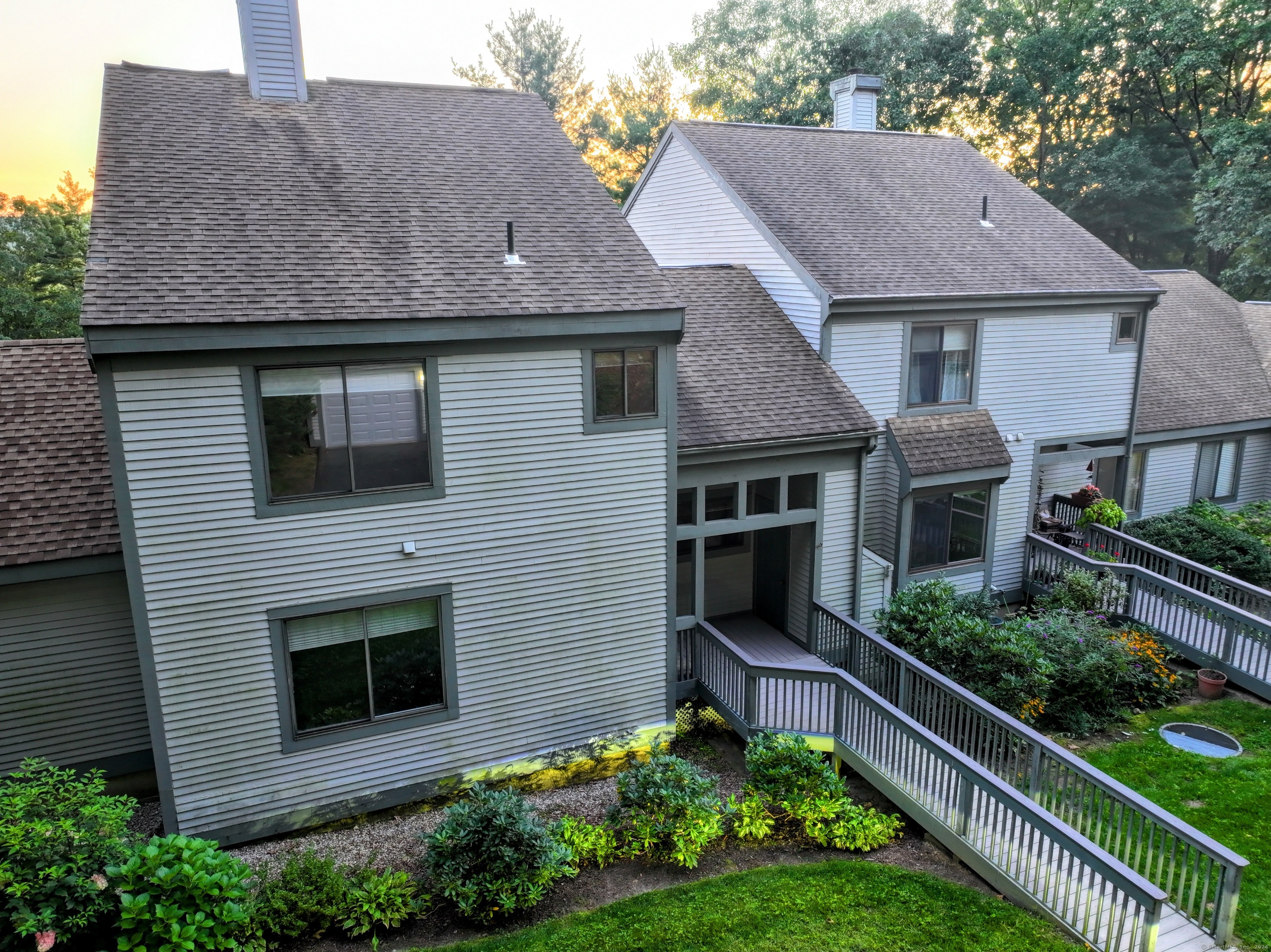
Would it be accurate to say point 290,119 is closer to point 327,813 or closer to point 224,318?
point 224,318

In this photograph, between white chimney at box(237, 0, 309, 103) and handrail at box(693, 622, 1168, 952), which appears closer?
handrail at box(693, 622, 1168, 952)

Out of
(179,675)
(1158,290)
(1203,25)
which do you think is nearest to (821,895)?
(179,675)

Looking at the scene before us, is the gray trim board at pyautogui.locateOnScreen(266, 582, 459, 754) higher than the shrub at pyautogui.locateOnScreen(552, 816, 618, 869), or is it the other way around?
the gray trim board at pyautogui.locateOnScreen(266, 582, 459, 754)

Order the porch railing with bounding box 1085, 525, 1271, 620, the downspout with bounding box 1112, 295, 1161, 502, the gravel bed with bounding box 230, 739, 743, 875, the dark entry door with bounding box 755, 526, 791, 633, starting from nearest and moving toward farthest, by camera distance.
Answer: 1. the gravel bed with bounding box 230, 739, 743, 875
2. the dark entry door with bounding box 755, 526, 791, 633
3. the porch railing with bounding box 1085, 525, 1271, 620
4. the downspout with bounding box 1112, 295, 1161, 502

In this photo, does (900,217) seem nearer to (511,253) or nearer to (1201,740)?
(511,253)

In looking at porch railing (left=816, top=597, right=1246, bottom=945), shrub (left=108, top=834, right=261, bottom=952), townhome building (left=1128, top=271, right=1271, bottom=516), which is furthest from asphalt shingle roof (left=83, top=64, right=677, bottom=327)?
townhome building (left=1128, top=271, right=1271, bottom=516)

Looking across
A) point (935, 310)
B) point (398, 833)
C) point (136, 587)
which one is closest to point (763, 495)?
point (935, 310)

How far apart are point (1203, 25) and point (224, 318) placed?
1426 inches

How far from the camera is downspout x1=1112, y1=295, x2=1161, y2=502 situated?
1622 cm

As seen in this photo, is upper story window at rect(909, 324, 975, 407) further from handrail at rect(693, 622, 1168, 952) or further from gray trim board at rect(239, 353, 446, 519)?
gray trim board at rect(239, 353, 446, 519)

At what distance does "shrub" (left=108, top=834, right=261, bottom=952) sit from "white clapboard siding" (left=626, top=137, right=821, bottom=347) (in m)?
10.8

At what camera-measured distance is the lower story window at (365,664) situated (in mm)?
9234

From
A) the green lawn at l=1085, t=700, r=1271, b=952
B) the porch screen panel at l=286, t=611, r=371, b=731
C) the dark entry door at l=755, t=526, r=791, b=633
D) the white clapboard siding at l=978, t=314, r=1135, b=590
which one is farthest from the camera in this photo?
the white clapboard siding at l=978, t=314, r=1135, b=590

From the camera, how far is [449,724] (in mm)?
9922
